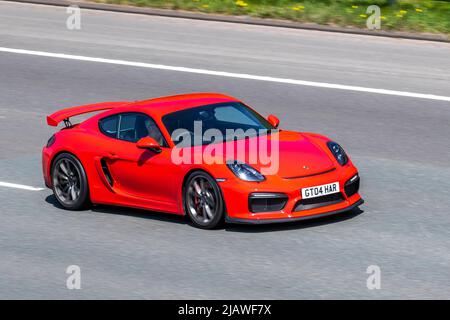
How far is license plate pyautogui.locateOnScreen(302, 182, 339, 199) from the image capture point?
37.3 feet

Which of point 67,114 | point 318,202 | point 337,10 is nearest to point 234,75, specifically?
point 337,10

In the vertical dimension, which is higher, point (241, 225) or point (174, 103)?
point (174, 103)

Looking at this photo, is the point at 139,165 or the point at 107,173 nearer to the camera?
the point at 139,165

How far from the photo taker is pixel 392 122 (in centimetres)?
1588

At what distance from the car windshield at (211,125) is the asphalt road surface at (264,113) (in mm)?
894

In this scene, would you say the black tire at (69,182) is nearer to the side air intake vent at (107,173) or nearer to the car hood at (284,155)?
the side air intake vent at (107,173)

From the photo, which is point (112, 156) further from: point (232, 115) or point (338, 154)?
point (338, 154)

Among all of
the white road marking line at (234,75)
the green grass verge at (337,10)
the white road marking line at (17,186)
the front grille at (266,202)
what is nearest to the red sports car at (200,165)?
the front grille at (266,202)

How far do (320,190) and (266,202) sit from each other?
0.57 meters

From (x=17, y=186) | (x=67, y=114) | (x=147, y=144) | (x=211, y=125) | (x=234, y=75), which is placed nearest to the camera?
(x=147, y=144)

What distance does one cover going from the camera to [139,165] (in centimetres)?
1214
